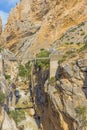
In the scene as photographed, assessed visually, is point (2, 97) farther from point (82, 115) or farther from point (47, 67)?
point (47, 67)

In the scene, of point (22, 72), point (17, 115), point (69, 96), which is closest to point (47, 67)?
point (17, 115)

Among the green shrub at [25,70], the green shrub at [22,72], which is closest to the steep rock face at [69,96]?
the green shrub at [25,70]

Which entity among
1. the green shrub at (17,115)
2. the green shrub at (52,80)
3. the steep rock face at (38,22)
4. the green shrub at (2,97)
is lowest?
the green shrub at (17,115)

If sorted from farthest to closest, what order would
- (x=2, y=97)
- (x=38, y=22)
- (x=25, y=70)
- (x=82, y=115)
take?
(x=38, y=22)
(x=25, y=70)
(x=2, y=97)
(x=82, y=115)

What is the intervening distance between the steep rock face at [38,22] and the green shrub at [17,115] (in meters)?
25.7

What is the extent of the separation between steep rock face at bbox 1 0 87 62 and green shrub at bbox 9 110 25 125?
25.7 m

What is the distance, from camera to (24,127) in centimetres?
6525

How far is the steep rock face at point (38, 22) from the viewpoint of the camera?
9338 centimetres

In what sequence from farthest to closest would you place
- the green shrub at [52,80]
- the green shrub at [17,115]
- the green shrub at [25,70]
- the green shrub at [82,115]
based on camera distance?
the green shrub at [25,70] < the green shrub at [17,115] < the green shrub at [52,80] < the green shrub at [82,115]

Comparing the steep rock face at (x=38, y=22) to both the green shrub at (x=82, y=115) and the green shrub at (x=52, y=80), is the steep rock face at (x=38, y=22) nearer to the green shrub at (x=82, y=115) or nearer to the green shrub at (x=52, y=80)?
the green shrub at (x=52, y=80)

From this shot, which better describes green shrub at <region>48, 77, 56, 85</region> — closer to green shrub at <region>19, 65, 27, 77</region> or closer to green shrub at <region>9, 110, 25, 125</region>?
green shrub at <region>9, 110, 25, 125</region>

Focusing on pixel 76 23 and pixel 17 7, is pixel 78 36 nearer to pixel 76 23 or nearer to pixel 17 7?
pixel 76 23

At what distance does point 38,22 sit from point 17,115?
2025 inches

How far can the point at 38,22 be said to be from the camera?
111312 millimetres
